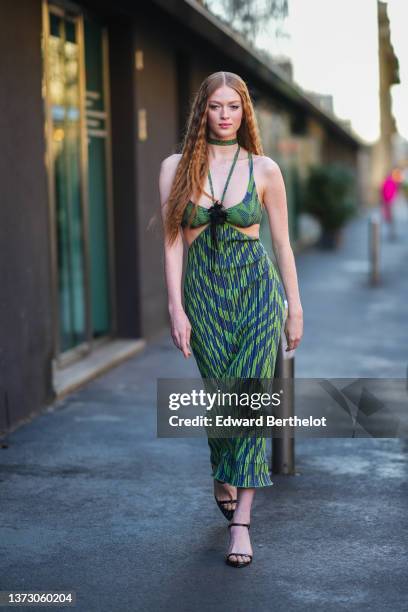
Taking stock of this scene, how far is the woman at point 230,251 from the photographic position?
423cm

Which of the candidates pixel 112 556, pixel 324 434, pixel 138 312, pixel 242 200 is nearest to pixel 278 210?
pixel 242 200

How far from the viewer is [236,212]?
166 inches

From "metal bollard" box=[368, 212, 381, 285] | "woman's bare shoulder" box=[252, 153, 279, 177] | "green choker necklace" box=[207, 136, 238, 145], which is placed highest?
"green choker necklace" box=[207, 136, 238, 145]

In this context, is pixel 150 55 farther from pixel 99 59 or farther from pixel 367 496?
pixel 367 496

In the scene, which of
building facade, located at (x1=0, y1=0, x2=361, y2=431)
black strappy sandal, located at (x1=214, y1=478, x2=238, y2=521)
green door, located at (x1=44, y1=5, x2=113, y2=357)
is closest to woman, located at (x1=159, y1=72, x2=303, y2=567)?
black strappy sandal, located at (x1=214, y1=478, x2=238, y2=521)

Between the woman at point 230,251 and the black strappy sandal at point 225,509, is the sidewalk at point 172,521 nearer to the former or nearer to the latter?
the black strappy sandal at point 225,509

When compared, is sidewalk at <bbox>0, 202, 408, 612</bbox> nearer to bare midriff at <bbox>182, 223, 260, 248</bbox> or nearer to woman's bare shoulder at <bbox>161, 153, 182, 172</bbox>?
bare midriff at <bbox>182, 223, 260, 248</bbox>

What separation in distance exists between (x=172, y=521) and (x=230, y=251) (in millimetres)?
1371

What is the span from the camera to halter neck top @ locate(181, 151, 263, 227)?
420cm

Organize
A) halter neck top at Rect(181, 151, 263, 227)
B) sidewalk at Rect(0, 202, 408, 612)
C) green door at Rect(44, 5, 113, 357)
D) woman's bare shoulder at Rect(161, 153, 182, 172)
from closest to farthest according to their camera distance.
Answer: sidewalk at Rect(0, 202, 408, 612) → halter neck top at Rect(181, 151, 263, 227) → woman's bare shoulder at Rect(161, 153, 182, 172) → green door at Rect(44, 5, 113, 357)

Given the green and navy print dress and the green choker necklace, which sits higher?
the green choker necklace

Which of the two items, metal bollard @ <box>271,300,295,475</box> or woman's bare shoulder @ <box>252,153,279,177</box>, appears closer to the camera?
woman's bare shoulder @ <box>252,153,279,177</box>

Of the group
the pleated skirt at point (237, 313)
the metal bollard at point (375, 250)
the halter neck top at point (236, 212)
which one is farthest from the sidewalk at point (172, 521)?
the metal bollard at point (375, 250)

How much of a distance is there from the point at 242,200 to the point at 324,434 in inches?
109
